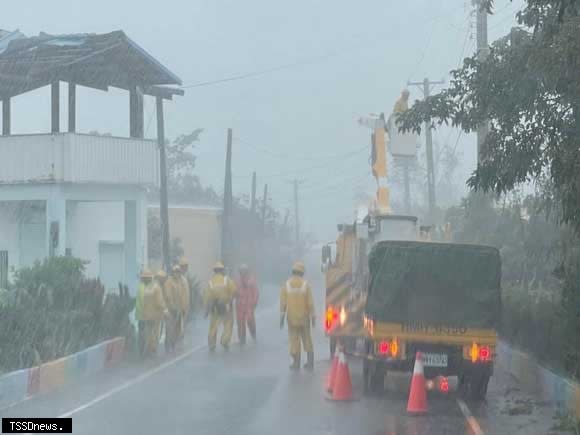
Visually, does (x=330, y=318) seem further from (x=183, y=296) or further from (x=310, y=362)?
(x=183, y=296)

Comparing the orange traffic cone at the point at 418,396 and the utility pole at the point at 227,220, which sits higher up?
the utility pole at the point at 227,220

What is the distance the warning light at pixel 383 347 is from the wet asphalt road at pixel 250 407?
2.17ft

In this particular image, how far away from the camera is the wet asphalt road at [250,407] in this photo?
11.3 meters

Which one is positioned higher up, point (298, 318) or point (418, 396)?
point (298, 318)

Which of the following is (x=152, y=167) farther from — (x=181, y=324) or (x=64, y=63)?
(x=181, y=324)

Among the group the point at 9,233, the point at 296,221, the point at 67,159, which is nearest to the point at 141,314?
the point at 67,159

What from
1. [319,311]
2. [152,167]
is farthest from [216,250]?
[152,167]

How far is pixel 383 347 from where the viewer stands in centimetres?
1353

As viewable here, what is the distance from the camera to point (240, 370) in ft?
55.6

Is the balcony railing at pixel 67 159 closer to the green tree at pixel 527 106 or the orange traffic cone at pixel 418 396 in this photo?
the green tree at pixel 527 106

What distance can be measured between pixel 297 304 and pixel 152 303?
3350 mm

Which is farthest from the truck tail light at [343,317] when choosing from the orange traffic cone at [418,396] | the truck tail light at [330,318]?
the orange traffic cone at [418,396]

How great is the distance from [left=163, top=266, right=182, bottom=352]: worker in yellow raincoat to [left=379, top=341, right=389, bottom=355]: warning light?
7.37 meters

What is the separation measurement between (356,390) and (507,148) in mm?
4403
